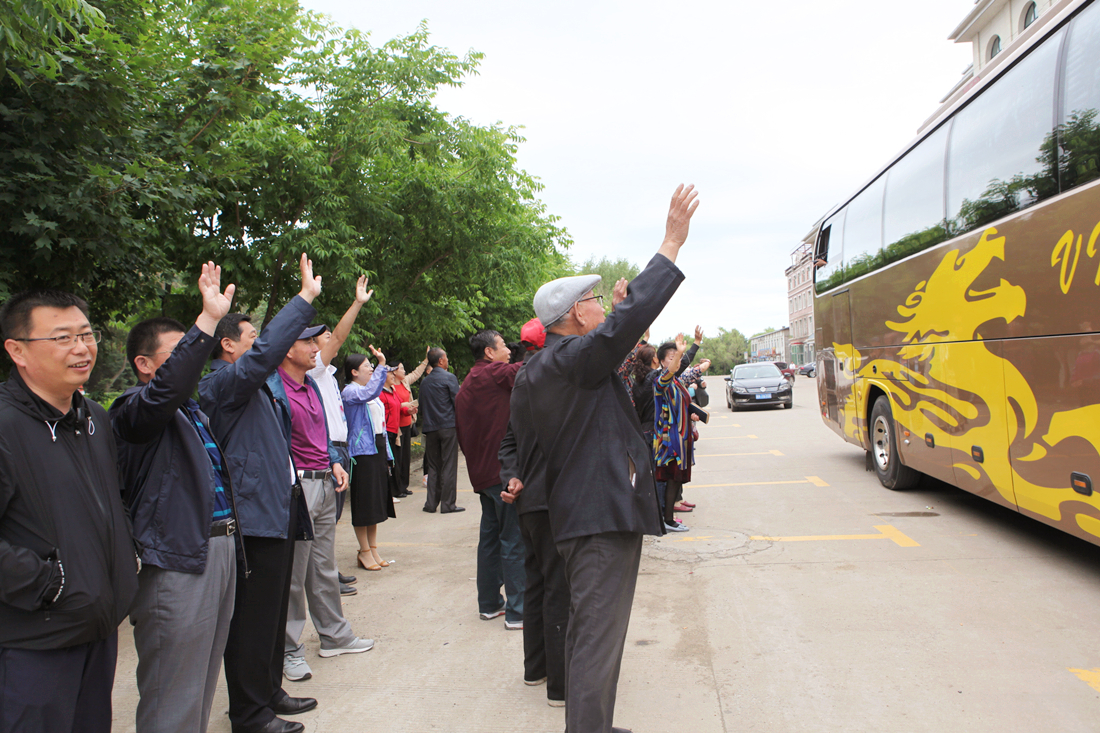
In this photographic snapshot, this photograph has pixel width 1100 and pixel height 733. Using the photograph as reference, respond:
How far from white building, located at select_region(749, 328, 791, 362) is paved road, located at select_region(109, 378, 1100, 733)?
105 meters

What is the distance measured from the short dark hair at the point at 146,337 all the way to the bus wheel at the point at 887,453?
7.86 meters

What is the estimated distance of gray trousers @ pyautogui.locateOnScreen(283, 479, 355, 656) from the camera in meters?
4.01

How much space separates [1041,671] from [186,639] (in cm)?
388

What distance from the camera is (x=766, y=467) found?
11.0 metres

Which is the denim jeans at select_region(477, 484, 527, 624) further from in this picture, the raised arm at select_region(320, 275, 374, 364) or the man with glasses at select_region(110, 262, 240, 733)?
the man with glasses at select_region(110, 262, 240, 733)

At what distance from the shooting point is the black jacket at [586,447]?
268 cm

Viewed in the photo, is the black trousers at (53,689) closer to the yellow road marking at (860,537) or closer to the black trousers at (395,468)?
the yellow road marking at (860,537)

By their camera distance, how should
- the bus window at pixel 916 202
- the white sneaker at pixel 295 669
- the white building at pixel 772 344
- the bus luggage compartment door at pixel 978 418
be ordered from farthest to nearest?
the white building at pixel 772 344, the bus window at pixel 916 202, the bus luggage compartment door at pixel 978 418, the white sneaker at pixel 295 669

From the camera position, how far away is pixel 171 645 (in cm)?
254

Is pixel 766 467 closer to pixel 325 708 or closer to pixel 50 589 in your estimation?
pixel 325 708

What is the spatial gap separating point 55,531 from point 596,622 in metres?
1.76

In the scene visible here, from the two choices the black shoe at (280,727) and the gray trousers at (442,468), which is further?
the gray trousers at (442,468)

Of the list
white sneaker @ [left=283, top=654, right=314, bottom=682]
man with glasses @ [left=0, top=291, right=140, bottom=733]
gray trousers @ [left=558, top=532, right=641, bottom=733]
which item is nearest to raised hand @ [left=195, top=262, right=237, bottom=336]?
man with glasses @ [left=0, top=291, right=140, bottom=733]

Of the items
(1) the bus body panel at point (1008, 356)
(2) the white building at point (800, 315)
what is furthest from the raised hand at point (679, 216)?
(2) the white building at point (800, 315)
